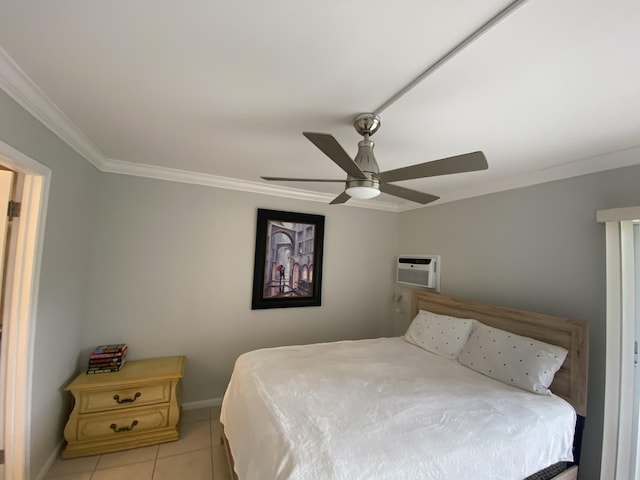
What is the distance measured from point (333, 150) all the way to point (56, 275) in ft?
6.76

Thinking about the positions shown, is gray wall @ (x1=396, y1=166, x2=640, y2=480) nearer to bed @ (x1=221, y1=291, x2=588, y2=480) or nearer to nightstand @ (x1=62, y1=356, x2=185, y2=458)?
bed @ (x1=221, y1=291, x2=588, y2=480)

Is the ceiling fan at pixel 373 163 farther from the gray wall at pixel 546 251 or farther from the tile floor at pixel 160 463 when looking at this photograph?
the tile floor at pixel 160 463

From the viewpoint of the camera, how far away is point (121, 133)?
188 centimetres

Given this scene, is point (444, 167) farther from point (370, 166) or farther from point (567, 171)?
point (567, 171)

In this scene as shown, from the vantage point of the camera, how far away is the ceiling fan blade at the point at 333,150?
1106mm

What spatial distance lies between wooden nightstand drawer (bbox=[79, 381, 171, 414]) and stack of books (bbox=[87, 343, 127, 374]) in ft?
0.66

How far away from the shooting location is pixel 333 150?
1206 millimetres

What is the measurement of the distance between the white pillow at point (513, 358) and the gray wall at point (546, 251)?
343mm

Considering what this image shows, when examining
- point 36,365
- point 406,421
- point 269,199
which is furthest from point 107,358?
point 406,421

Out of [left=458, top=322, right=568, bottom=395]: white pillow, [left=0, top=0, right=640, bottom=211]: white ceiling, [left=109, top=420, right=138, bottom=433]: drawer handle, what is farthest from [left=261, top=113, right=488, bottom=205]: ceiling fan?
[left=109, top=420, right=138, bottom=433]: drawer handle

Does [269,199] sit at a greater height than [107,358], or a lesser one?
greater

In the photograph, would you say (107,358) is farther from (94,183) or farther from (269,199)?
(269,199)

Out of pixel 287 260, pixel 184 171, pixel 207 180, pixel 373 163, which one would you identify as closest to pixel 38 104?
pixel 184 171

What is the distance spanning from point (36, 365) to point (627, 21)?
125 inches
